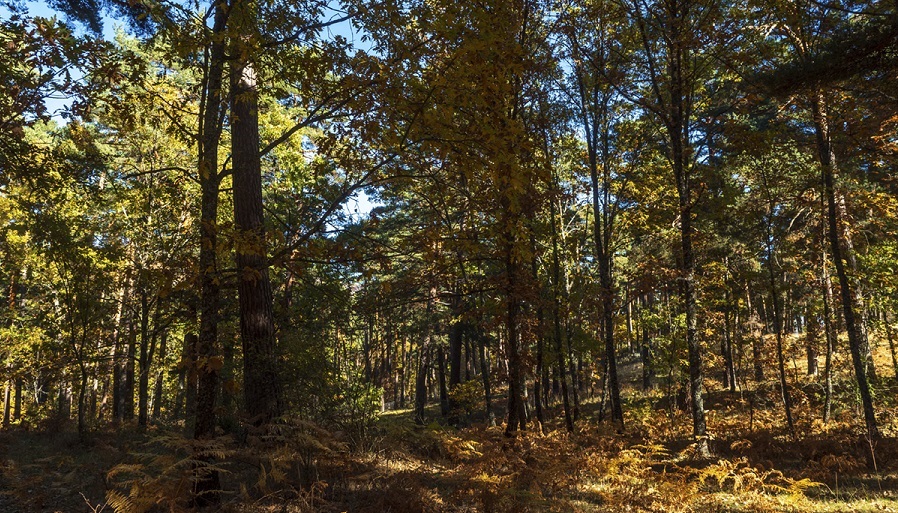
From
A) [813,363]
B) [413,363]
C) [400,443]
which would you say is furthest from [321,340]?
[413,363]

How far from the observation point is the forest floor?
17.5 feet

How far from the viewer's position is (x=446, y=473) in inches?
306

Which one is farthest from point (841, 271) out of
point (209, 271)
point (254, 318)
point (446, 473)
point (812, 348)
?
point (812, 348)

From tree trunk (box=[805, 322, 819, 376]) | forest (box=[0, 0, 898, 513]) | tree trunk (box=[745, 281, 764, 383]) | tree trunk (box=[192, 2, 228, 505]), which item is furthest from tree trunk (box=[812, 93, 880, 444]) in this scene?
tree trunk (box=[192, 2, 228, 505])

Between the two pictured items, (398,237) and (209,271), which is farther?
(398,237)

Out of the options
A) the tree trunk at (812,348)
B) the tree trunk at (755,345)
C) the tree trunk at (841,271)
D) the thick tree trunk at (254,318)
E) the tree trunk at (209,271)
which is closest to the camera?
the tree trunk at (209,271)

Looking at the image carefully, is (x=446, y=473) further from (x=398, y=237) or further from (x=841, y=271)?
(x=841, y=271)

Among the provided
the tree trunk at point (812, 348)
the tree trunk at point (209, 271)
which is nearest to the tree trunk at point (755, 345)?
the tree trunk at point (812, 348)

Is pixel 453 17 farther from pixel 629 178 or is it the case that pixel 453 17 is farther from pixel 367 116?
pixel 629 178

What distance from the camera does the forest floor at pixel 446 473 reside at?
534 cm

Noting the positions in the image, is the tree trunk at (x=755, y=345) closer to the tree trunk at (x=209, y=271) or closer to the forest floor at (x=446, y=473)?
the forest floor at (x=446, y=473)

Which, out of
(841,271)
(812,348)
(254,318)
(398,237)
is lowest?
(812,348)

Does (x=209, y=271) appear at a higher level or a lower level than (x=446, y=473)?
higher

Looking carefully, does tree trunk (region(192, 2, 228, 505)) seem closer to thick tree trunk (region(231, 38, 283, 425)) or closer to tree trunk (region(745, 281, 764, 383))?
thick tree trunk (region(231, 38, 283, 425))
